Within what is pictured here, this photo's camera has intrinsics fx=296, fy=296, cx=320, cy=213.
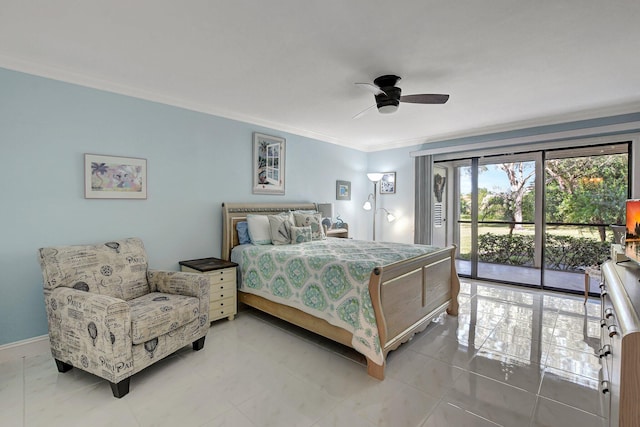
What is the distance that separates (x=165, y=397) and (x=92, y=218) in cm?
186

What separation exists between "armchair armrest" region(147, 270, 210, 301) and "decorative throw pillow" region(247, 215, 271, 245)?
1.07m

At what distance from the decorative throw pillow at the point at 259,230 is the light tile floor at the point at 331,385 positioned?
1086 millimetres

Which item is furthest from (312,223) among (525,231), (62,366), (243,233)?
(525,231)

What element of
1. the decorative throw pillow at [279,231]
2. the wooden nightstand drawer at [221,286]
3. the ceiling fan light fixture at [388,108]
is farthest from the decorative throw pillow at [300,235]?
the ceiling fan light fixture at [388,108]

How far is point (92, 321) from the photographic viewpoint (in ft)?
6.64

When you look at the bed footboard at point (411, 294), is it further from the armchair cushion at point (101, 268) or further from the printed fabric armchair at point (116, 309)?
the armchair cushion at point (101, 268)

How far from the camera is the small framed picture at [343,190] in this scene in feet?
18.4

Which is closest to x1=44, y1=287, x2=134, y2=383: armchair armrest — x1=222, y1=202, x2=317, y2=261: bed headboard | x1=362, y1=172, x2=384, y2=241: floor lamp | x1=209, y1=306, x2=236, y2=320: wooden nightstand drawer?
x1=209, y1=306, x2=236, y2=320: wooden nightstand drawer

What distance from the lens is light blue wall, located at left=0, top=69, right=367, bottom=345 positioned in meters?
2.47

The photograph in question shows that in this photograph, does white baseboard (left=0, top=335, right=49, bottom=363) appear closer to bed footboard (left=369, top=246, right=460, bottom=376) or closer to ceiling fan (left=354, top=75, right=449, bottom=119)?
bed footboard (left=369, top=246, right=460, bottom=376)

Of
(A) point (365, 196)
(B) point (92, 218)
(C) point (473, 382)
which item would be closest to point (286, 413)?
(C) point (473, 382)

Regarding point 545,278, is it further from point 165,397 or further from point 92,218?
point 92,218

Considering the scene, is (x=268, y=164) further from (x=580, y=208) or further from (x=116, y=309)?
(x=580, y=208)

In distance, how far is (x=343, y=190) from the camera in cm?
571
